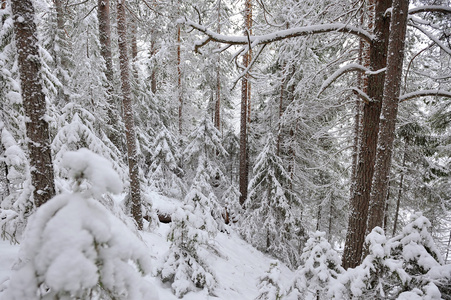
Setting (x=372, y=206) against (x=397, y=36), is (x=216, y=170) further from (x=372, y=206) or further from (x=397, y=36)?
(x=397, y=36)

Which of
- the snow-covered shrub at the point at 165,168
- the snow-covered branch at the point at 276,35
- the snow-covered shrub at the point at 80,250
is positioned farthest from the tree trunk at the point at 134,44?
the snow-covered shrub at the point at 80,250

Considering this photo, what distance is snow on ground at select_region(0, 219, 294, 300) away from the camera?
4318mm

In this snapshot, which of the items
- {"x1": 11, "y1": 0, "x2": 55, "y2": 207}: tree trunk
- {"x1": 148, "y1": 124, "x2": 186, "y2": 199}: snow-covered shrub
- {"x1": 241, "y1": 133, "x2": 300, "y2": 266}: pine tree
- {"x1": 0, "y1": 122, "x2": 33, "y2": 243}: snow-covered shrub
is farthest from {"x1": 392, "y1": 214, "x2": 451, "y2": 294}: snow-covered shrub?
{"x1": 148, "y1": 124, "x2": 186, "y2": 199}: snow-covered shrub

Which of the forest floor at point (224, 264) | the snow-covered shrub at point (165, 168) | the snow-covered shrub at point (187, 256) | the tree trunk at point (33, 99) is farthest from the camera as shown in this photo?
the snow-covered shrub at point (165, 168)

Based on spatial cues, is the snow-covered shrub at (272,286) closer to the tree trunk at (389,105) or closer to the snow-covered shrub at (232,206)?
the tree trunk at (389,105)

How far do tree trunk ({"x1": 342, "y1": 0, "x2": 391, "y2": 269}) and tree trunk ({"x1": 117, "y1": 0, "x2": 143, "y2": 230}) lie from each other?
→ 5713 mm

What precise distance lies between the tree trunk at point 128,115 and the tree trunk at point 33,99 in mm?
3540

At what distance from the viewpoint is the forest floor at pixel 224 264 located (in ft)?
14.1

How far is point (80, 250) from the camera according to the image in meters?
1.00

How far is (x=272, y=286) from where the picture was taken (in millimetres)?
4043

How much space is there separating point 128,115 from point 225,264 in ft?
19.5

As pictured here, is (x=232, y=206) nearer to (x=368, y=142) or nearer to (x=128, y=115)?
(x=128, y=115)

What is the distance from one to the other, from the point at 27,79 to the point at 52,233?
2758mm

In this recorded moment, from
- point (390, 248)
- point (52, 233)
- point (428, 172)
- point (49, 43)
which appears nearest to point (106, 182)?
point (52, 233)
